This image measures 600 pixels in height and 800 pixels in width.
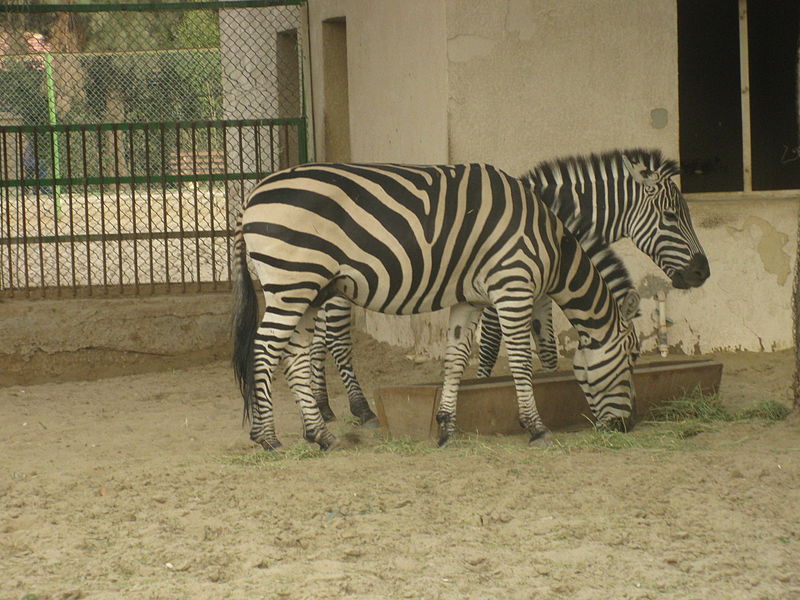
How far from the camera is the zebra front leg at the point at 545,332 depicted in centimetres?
653

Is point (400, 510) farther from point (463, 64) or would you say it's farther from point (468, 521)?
point (463, 64)

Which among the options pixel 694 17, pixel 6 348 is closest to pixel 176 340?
pixel 6 348

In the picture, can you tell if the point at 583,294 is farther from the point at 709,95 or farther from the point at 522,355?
the point at 709,95

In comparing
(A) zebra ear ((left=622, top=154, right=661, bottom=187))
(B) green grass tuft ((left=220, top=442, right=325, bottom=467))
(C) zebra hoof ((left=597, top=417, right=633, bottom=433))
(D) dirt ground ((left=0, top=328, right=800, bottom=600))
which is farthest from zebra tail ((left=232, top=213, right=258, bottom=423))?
(A) zebra ear ((left=622, top=154, right=661, bottom=187))

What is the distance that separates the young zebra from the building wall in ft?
6.10

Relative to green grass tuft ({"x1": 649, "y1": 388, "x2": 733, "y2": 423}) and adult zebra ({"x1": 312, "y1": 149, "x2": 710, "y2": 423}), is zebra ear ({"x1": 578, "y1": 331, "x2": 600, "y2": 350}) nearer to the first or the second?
adult zebra ({"x1": 312, "y1": 149, "x2": 710, "y2": 423})

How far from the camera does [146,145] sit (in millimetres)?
8359

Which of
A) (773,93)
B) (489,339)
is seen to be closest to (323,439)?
(489,339)

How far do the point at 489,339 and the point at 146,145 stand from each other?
3.32 m

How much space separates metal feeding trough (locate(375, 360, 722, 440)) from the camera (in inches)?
230

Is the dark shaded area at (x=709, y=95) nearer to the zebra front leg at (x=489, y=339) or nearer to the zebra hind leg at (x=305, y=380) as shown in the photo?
the zebra front leg at (x=489, y=339)

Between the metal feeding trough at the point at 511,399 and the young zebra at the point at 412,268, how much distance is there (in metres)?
0.15

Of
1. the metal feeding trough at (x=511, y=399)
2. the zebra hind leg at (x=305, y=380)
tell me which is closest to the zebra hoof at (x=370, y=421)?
the metal feeding trough at (x=511, y=399)

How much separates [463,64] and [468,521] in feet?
13.7
